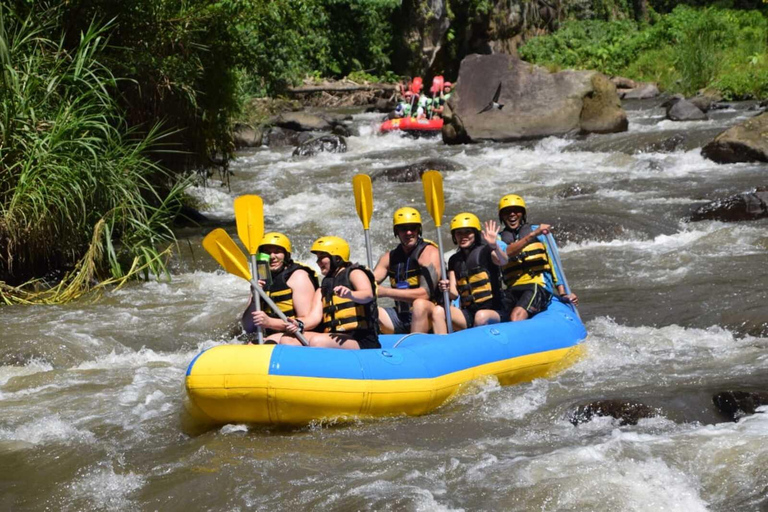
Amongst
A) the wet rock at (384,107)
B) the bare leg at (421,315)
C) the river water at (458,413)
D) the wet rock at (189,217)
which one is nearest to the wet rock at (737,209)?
the river water at (458,413)

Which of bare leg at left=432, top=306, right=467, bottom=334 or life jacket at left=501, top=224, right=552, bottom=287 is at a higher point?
life jacket at left=501, top=224, right=552, bottom=287

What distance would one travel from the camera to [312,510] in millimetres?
4090

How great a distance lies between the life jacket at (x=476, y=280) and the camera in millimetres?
6047

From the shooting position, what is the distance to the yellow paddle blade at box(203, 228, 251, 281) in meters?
5.32

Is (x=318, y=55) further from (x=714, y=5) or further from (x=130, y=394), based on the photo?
(x=130, y=394)

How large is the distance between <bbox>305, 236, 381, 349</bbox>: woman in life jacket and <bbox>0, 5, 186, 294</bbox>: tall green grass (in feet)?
10.0

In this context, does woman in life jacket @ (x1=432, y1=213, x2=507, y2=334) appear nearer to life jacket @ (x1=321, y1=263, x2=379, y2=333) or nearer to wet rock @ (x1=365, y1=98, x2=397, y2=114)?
life jacket @ (x1=321, y1=263, x2=379, y2=333)

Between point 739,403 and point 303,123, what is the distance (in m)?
15.7

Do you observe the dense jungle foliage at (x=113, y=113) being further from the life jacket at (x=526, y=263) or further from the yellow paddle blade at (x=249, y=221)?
the life jacket at (x=526, y=263)

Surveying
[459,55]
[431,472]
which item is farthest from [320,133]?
[431,472]

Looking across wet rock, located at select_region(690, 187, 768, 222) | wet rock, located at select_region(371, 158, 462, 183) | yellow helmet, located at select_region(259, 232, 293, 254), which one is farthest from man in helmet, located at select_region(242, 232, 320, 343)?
wet rock, located at select_region(371, 158, 462, 183)

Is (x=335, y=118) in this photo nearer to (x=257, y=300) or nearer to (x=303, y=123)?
(x=303, y=123)

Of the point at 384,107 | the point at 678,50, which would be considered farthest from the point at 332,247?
the point at 678,50

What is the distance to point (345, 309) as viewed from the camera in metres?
5.33
